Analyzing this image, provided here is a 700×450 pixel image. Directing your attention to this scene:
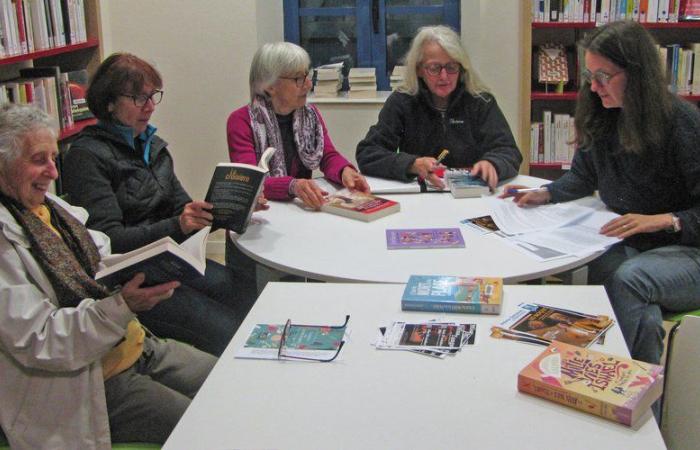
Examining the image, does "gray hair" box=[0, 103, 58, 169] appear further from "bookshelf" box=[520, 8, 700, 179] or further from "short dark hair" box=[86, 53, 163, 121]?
"bookshelf" box=[520, 8, 700, 179]

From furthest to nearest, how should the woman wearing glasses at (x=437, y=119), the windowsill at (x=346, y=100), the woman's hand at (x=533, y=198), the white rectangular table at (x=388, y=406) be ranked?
the windowsill at (x=346, y=100), the woman wearing glasses at (x=437, y=119), the woman's hand at (x=533, y=198), the white rectangular table at (x=388, y=406)

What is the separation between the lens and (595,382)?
4.05 ft

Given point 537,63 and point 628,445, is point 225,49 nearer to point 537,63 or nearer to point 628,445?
point 537,63

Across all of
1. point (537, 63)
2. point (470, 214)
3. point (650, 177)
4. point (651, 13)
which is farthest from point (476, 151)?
point (651, 13)

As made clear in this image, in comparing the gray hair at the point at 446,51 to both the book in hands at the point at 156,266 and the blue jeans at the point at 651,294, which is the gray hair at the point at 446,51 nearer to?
the blue jeans at the point at 651,294

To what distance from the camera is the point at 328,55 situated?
15.1 feet

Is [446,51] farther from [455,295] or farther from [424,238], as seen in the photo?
[455,295]

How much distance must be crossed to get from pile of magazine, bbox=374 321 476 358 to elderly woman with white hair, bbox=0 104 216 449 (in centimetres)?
47

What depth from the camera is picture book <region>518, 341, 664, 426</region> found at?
1.17 meters

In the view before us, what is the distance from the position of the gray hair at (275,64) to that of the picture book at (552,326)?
150cm

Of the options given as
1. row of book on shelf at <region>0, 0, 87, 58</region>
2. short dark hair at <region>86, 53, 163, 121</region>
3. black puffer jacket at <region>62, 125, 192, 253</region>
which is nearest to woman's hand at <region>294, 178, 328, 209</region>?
black puffer jacket at <region>62, 125, 192, 253</region>

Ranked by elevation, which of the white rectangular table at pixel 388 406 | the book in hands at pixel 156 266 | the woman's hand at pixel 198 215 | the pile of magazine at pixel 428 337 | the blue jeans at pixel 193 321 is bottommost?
the blue jeans at pixel 193 321

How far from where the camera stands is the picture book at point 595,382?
1170 mm

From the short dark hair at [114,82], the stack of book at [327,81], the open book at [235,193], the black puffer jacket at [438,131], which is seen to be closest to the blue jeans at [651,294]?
the black puffer jacket at [438,131]
